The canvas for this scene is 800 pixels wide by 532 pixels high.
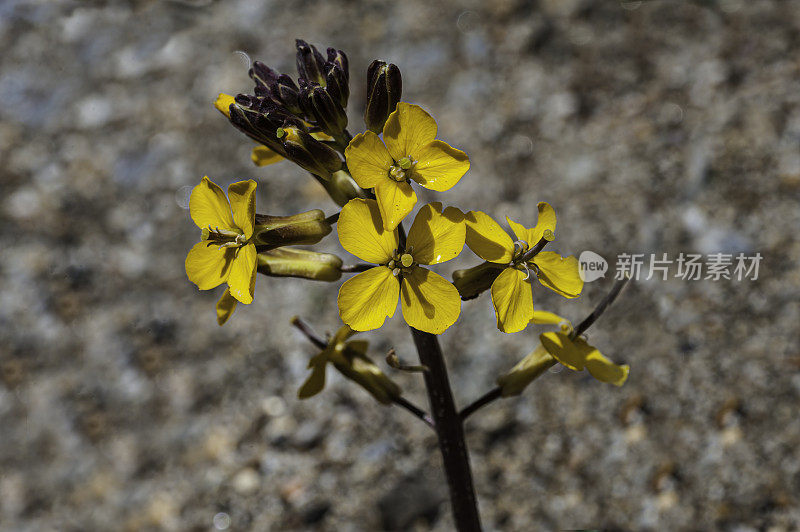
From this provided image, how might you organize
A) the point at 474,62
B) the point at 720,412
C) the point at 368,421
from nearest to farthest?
the point at 720,412 → the point at 368,421 → the point at 474,62

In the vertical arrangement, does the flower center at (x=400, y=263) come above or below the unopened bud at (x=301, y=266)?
below

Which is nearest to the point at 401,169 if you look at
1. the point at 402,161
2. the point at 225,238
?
the point at 402,161

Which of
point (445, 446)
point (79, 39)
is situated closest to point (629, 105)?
point (445, 446)

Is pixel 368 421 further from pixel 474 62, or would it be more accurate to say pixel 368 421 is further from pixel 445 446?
pixel 474 62

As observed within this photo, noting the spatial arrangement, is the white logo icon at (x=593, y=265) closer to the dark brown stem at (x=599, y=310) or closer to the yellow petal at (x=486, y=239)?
the dark brown stem at (x=599, y=310)

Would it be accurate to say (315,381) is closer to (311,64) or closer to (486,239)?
(486,239)

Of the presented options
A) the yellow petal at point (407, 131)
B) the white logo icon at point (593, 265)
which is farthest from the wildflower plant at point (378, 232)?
the white logo icon at point (593, 265)

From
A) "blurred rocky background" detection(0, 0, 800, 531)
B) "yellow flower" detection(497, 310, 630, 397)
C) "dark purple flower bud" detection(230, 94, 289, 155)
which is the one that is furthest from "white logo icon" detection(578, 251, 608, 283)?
"dark purple flower bud" detection(230, 94, 289, 155)
